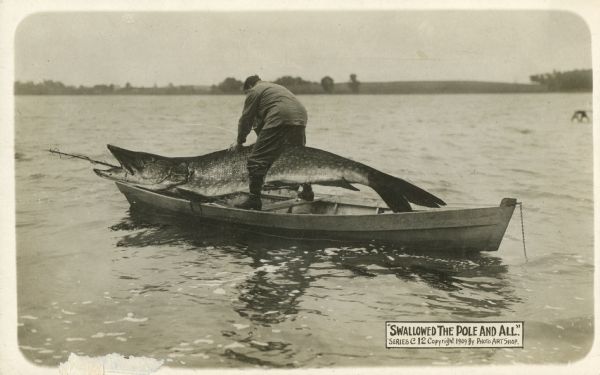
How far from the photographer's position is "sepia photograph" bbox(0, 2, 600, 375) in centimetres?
415

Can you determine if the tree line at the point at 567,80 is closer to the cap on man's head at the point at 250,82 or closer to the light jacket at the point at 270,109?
the light jacket at the point at 270,109

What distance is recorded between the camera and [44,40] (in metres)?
5.04

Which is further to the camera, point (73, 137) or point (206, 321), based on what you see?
point (73, 137)

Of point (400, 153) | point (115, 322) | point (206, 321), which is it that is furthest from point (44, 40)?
point (400, 153)

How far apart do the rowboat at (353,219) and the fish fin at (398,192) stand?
10 cm

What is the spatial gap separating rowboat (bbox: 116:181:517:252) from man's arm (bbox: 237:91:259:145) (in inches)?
30.1

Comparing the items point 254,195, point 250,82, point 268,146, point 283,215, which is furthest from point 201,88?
point 283,215

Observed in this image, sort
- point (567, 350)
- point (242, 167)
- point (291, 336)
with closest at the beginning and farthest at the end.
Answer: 1. point (291, 336)
2. point (567, 350)
3. point (242, 167)

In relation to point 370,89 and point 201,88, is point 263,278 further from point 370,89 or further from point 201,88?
point 370,89

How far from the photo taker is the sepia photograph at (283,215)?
13.6 feet

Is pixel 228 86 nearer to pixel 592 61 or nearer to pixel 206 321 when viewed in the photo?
pixel 206 321

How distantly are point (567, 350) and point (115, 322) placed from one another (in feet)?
11.6

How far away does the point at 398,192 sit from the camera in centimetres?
480

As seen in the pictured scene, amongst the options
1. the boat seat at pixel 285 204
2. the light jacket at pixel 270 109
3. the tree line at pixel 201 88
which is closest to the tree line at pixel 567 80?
the tree line at pixel 201 88
